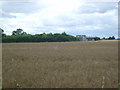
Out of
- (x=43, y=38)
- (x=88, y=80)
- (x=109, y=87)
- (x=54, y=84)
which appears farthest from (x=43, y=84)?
(x=43, y=38)

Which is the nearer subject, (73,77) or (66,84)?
(66,84)

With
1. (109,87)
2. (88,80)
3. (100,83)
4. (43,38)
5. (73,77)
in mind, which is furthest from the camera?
(43,38)

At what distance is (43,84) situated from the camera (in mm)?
4723

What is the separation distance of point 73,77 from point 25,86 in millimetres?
1799

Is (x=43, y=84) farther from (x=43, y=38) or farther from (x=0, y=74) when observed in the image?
(x=43, y=38)

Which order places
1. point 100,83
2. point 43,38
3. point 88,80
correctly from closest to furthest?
1. point 100,83
2. point 88,80
3. point 43,38

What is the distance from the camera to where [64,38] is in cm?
7100

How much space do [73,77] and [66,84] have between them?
86cm

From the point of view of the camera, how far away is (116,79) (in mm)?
5301

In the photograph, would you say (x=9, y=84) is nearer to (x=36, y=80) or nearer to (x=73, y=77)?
(x=36, y=80)

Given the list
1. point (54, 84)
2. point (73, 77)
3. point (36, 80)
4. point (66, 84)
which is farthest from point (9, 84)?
point (73, 77)

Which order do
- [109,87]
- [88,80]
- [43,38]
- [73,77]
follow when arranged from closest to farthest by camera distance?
[109,87] < [88,80] < [73,77] < [43,38]

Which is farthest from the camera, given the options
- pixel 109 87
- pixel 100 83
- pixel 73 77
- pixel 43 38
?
pixel 43 38

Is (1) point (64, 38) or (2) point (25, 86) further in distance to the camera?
(1) point (64, 38)
